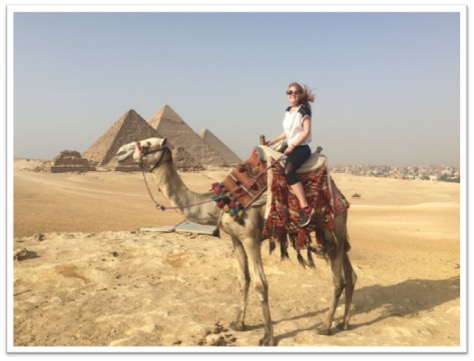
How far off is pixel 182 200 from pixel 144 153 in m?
0.72

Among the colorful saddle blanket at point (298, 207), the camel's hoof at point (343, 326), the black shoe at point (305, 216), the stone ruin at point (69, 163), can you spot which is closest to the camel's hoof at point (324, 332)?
the camel's hoof at point (343, 326)

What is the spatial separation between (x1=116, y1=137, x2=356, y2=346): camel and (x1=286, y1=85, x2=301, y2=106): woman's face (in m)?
1.28

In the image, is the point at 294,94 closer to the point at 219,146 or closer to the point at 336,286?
the point at 336,286

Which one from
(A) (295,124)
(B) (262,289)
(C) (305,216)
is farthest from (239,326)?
(A) (295,124)

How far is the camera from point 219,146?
4208 inches

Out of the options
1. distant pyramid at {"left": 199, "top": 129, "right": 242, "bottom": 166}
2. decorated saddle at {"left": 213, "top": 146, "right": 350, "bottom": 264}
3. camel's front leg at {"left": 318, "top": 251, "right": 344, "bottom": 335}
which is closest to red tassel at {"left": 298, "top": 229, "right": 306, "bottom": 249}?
decorated saddle at {"left": 213, "top": 146, "right": 350, "bottom": 264}

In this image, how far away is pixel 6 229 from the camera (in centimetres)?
488

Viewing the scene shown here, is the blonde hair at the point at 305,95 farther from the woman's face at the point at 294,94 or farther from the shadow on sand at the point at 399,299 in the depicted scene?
the shadow on sand at the point at 399,299

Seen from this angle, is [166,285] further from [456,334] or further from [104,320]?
[456,334]

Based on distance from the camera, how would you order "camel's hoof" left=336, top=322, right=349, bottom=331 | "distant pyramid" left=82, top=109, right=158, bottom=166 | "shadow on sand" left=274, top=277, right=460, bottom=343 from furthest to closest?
1. "distant pyramid" left=82, top=109, right=158, bottom=166
2. "shadow on sand" left=274, top=277, right=460, bottom=343
3. "camel's hoof" left=336, top=322, right=349, bottom=331

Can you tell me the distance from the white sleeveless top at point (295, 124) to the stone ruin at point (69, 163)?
5047 centimetres

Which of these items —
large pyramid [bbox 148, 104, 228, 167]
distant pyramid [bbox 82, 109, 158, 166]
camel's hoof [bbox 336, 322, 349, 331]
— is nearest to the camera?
camel's hoof [bbox 336, 322, 349, 331]

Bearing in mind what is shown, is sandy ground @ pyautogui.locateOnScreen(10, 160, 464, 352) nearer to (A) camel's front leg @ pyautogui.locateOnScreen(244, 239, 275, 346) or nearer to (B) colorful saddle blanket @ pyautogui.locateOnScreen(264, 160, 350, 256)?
(A) camel's front leg @ pyautogui.locateOnScreen(244, 239, 275, 346)

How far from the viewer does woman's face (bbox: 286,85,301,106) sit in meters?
4.53
